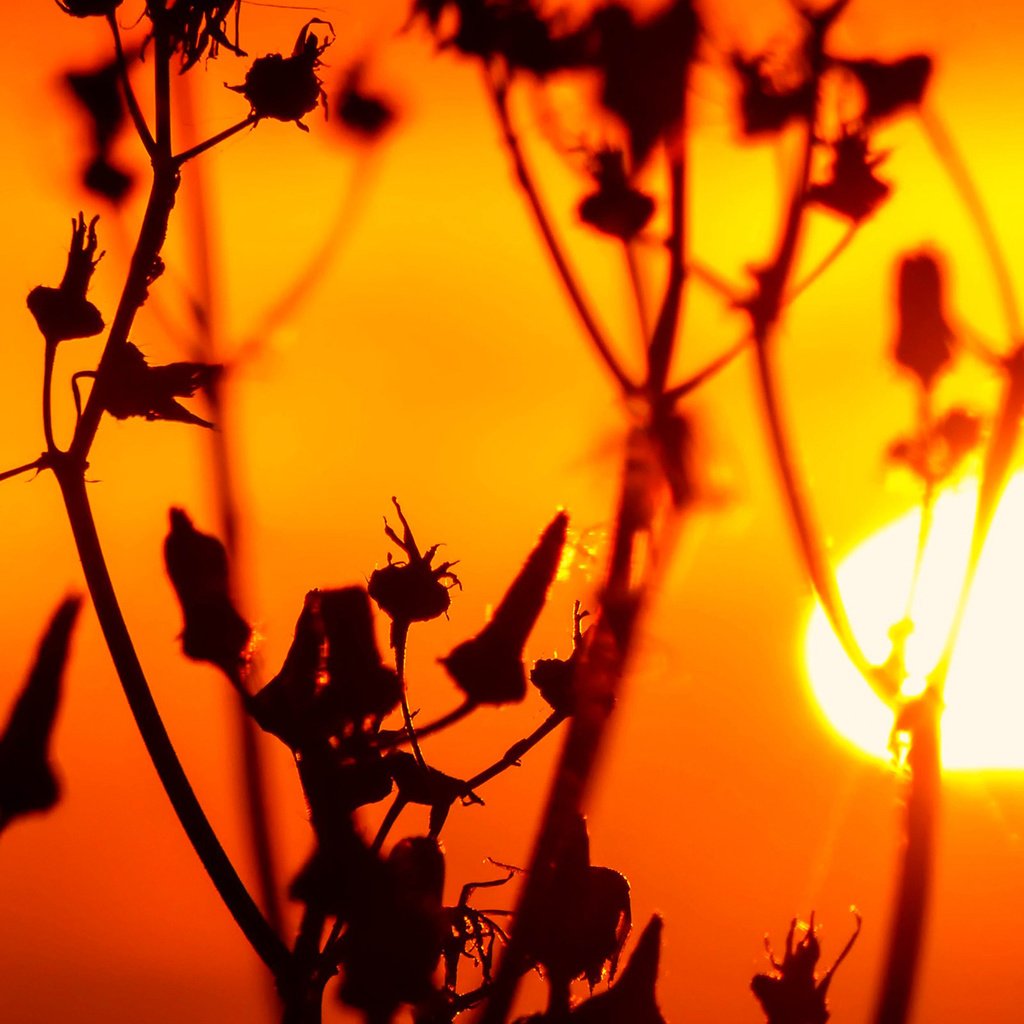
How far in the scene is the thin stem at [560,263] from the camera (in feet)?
5.67

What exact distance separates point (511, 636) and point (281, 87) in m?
0.60

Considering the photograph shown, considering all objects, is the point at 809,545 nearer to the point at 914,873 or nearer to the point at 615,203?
the point at 914,873

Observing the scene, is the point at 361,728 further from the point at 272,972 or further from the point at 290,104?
the point at 290,104

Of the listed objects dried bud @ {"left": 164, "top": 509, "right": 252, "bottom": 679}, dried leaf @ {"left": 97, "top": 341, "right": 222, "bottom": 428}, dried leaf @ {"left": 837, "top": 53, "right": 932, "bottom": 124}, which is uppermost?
dried leaf @ {"left": 837, "top": 53, "right": 932, "bottom": 124}

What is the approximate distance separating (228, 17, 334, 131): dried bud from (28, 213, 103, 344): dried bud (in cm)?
23

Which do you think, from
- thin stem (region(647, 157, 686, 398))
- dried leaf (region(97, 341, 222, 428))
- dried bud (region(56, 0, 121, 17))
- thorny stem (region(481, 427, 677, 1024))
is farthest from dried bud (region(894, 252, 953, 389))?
dried bud (region(56, 0, 121, 17))

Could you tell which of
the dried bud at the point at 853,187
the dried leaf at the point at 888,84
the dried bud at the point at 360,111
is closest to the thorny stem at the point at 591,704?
the dried bud at the point at 853,187

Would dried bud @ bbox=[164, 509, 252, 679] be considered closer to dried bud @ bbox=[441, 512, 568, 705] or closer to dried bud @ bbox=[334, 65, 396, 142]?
dried bud @ bbox=[441, 512, 568, 705]

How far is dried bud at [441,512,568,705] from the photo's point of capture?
144 centimetres

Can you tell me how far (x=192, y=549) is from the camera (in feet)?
4.26

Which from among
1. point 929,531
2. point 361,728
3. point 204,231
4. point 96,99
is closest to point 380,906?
point 361,728

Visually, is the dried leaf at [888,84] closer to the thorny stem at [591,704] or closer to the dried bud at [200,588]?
the thorny stem at [591,704]

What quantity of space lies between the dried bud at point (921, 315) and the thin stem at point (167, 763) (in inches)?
34.7

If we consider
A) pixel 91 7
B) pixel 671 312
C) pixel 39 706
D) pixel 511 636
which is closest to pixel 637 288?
pixel 671 312
